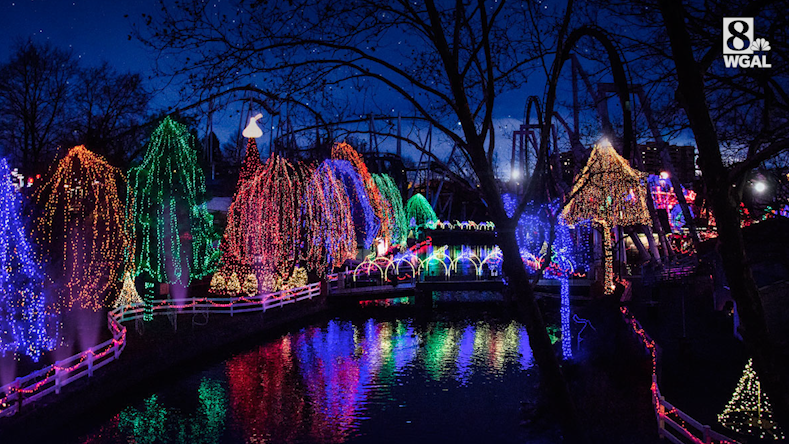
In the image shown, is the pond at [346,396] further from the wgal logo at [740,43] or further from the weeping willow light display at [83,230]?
the wgal logo at [740,43]

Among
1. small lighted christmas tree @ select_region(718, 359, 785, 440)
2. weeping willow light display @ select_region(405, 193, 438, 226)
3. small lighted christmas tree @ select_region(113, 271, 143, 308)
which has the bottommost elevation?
small lighted christmas tree @ select_region(718, 359, 785, 440)

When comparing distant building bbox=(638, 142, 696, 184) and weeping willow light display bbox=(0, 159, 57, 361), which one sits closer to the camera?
weeping willow light display bbox=(0, 159, 57, 361)

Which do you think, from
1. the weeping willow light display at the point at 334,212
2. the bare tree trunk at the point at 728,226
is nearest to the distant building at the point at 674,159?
the weeping willow light display at the point at 334,212

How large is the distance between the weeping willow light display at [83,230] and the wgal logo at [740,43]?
1961cm

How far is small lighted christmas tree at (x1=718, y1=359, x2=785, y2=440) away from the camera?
36.9ft

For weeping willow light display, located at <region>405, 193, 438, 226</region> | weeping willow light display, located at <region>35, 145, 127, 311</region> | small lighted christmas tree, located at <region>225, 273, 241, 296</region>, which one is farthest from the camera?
weeping willow light display, located at <region>405, 193, 438, 226</region>

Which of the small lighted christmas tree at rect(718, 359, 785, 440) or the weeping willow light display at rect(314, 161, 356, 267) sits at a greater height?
the weeping willow light display at rect(314, 161, 356, 267)

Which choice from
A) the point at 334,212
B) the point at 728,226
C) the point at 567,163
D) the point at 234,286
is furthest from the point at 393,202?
the point at 728,226

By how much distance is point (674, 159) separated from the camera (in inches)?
1454

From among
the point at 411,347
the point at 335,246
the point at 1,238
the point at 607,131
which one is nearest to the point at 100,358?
the point at 1,238

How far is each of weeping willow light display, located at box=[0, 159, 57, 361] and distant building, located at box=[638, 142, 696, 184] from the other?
97.5 ft

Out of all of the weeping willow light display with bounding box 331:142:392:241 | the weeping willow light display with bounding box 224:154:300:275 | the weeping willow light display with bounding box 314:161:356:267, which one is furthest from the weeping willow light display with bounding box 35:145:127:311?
the weeping willow light display with bounding box 331:142:392:241

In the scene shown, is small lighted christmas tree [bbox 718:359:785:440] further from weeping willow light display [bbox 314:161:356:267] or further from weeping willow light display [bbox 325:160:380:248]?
weeping willow light display [bbox 325:160:380:248]

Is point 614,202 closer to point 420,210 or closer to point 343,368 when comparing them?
point 343,368
